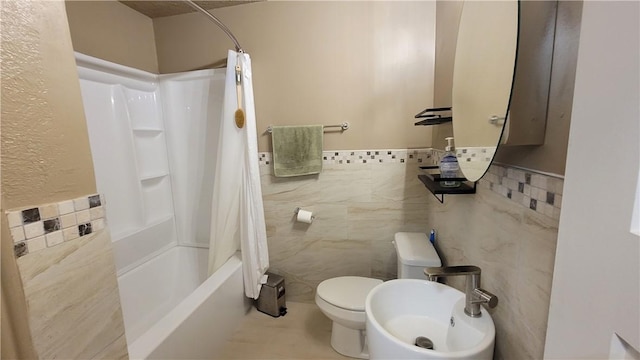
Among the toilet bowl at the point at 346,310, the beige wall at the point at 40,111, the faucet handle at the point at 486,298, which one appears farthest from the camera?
the toilet bowl at the point at 346,310

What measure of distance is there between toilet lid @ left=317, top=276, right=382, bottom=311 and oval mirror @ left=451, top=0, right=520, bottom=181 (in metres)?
0.93

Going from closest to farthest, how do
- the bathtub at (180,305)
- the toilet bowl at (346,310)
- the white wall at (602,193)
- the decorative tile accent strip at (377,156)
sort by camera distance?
1. the white wall at (602,193)
2. the bathtub at (180,305)
3. the toilet bowl at (346,310)
4. the decorative tile accent strip at (377,156)

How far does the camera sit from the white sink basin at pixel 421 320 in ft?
2.64

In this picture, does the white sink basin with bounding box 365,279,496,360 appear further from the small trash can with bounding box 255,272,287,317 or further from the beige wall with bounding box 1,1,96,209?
the small trash can with bounding box 255,272,287,317

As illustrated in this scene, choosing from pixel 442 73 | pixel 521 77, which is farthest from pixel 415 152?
pixel 521 77

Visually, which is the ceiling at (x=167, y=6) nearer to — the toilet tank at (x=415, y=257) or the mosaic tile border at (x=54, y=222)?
the mosaic tile border at (x=54, y=222)

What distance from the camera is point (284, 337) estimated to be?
5.74 ft

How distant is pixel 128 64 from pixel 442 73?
2.14 meters

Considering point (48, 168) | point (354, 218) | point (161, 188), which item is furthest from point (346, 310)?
point (161, 188)

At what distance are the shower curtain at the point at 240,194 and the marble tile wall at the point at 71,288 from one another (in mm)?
1008

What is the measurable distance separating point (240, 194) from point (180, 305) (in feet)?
2.43

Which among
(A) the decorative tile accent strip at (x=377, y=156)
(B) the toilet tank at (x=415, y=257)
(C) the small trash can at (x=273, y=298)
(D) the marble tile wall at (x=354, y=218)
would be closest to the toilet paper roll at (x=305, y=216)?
(D) the marble tile wall at (x=354, y=218)

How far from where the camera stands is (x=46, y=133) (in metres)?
0.62

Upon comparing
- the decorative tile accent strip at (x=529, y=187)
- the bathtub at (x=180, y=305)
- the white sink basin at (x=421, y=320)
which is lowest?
the bathtub at (x=180, y=305)
